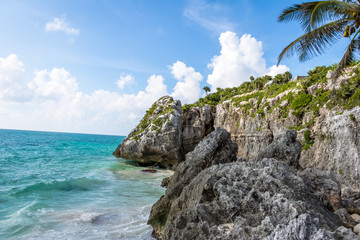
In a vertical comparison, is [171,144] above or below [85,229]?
above

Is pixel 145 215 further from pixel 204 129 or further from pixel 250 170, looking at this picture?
pixel 204 129

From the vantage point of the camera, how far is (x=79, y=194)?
48.1 ft

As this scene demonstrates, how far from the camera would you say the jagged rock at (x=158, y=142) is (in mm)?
27219

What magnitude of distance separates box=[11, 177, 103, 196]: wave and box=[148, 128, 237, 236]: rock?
8.48 metres

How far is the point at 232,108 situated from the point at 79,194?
20.9 m

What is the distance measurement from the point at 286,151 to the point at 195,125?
21.4 metres

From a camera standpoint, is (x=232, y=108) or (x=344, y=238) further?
(x=232, y=108)

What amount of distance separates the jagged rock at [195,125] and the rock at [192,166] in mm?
18767

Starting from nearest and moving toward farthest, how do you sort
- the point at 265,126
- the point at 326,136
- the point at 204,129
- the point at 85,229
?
1. the point at 85,229
2. the point at 326,136
3. the point at 265,126
4. the point at 204,129

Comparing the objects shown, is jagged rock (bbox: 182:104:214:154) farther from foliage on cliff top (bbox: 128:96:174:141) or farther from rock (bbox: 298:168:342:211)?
rock (bbox: 298:168:342:211)

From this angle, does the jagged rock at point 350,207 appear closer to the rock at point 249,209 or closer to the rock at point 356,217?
the rock at point 356,217

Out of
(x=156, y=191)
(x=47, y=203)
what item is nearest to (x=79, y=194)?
(x=47, y=203)

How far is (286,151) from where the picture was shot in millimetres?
11766

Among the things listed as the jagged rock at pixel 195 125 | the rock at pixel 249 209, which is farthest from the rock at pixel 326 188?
the jagged rock at pixel 195 125
